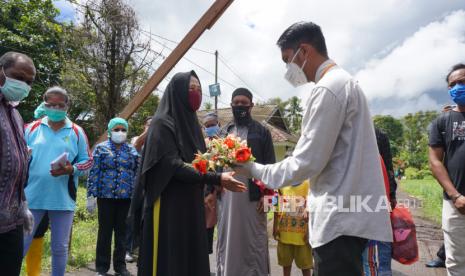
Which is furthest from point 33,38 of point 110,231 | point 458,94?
point 458,94

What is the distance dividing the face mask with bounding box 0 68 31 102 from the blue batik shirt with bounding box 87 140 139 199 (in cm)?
232

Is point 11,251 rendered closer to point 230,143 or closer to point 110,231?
point 230,143

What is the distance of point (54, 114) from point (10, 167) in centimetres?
167

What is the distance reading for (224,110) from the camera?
3180 cm

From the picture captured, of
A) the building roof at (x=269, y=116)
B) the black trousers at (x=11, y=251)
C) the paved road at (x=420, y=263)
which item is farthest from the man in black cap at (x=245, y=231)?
the building roof at (x=269, y=116)

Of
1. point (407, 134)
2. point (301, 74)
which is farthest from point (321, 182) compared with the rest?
point (407, 134)

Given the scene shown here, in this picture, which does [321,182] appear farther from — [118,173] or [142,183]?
[118,173]

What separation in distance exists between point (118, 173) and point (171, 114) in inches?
85.2

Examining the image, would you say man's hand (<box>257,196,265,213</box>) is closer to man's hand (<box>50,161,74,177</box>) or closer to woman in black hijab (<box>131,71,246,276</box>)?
woman in black hijab (<box>131,71,246,276</box>)

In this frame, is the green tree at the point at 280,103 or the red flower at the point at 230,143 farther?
the green tree at the point at 280,103

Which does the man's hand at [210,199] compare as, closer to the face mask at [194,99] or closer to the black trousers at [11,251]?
the face mask at [194,99]

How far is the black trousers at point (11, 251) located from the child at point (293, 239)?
2.94 metres

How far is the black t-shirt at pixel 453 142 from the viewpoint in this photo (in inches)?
137

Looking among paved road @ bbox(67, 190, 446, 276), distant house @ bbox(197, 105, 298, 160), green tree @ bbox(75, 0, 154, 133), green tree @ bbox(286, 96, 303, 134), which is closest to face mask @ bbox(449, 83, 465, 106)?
paved road @ bbox(67, 190, 446, 276)
